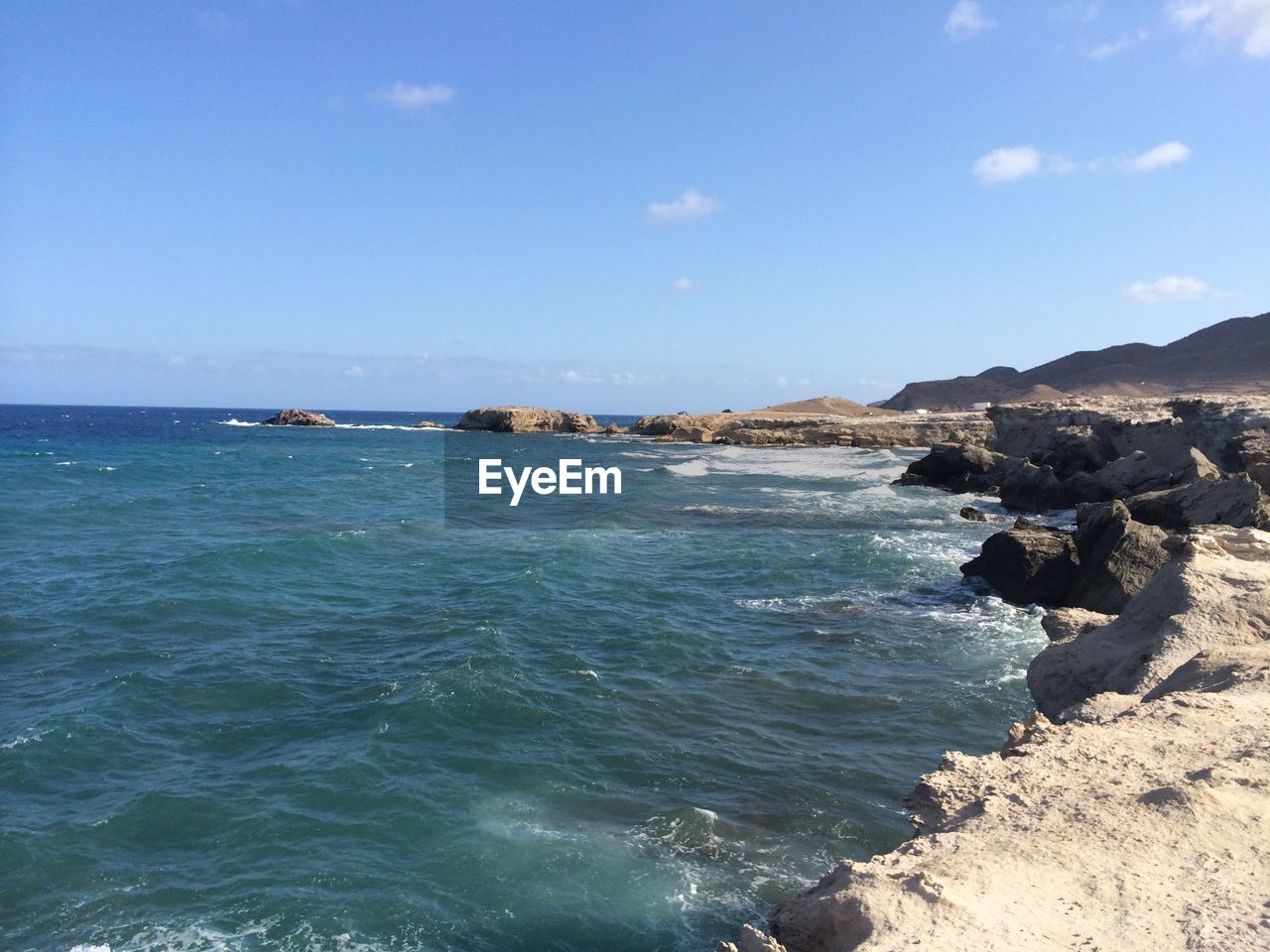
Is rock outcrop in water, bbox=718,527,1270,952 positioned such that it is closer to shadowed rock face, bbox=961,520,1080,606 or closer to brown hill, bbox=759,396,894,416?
shadowed rock face, bbox=961,520,1080,606

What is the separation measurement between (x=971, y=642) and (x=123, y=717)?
42.8 feet

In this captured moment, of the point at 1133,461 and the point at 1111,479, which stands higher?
the point at 1133,461

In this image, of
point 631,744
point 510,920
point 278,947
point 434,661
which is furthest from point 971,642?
point 278,947

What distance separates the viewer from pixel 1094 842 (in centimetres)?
517

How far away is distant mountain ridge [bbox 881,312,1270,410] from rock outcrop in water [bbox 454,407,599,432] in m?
42.0

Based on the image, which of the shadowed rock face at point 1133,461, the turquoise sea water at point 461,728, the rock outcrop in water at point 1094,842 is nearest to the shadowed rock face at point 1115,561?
the turquoise sea water at point 461,728

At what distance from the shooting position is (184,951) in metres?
6.63

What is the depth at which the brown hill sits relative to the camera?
9381 centimetres

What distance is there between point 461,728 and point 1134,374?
94.2m

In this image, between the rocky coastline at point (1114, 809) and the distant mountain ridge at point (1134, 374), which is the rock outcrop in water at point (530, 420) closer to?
the distant mountain ridge at point (1134, 374)

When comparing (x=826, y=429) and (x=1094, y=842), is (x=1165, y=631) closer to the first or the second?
(x=1094, y=842)

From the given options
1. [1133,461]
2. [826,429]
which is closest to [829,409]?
[826,429]

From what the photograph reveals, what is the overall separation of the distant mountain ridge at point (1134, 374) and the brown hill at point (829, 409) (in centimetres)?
1037

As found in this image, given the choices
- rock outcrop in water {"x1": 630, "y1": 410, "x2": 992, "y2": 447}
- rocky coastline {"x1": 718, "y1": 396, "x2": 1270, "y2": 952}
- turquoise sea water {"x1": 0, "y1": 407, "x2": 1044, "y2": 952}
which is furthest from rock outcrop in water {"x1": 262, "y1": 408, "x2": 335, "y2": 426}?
rocky coastline {"x1": 718, "y1": 396, "x2": 1270, "y2": 952}
